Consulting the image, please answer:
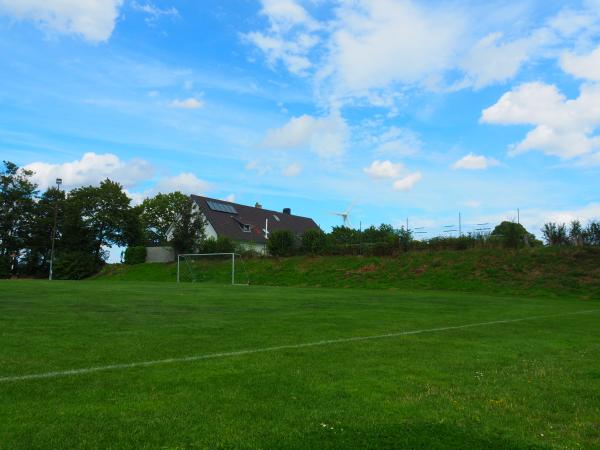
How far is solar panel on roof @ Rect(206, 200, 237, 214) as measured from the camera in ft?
219

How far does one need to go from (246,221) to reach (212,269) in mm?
25004

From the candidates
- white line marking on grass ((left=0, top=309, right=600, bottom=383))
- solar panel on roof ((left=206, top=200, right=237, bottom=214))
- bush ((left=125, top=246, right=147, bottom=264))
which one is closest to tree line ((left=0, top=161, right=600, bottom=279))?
bush ((left=125, top=246, right=147, bottom=264))

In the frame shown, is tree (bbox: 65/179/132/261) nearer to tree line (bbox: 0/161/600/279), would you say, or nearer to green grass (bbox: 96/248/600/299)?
tree line (bbox: 0/161/600/279)

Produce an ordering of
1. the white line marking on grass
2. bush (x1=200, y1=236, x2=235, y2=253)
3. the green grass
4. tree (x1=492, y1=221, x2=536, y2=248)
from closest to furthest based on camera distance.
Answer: the white line marking on grass → the green grass → tree (x1=492, y1=221, x2=536, y2=248) → bush (x1=200, y1=236, x2=235, y2=253)

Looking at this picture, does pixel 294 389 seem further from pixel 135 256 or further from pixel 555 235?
pixel 135 256

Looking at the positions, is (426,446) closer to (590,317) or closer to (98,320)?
(98,320)

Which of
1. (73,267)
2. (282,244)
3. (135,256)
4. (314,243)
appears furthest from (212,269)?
(73,267)

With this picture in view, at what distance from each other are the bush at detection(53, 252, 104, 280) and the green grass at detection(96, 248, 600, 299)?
45.7 feet

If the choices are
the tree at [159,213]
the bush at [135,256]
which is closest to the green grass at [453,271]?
the bush at [135,256]

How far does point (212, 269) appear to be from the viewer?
4566cm

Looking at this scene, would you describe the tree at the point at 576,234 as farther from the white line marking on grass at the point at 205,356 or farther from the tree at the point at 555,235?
the white line marking on grass at the point at 205,356

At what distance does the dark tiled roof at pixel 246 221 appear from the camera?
210 ft

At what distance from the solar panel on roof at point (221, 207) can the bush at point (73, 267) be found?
16895 millimetres

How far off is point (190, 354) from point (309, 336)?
9.13ft
